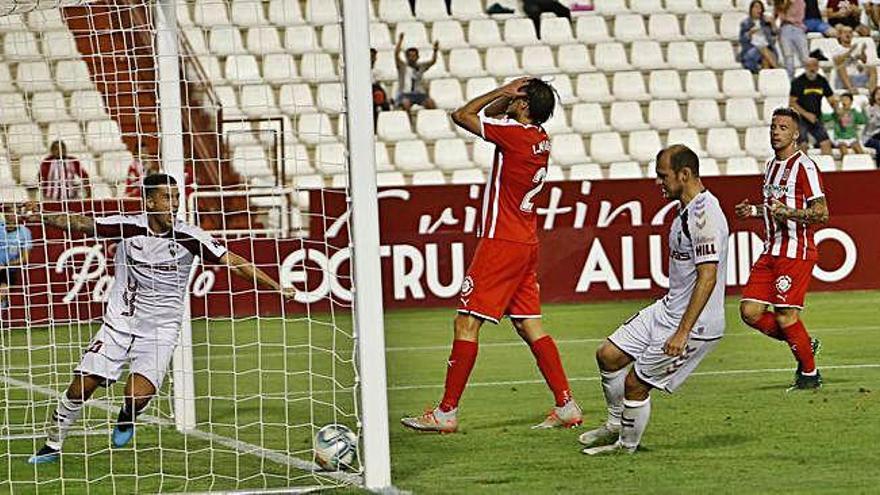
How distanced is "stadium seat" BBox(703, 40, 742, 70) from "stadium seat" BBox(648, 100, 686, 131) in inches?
49.2

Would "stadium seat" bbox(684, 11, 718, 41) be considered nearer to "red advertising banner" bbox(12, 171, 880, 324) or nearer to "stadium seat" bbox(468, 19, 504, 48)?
"stadium seat" bbox(468, 19, 504, 48)

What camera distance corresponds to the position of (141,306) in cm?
1021

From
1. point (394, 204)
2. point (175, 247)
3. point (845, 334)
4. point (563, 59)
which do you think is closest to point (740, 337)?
point (845, 334)

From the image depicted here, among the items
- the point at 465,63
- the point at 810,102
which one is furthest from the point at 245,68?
the point at 810,102

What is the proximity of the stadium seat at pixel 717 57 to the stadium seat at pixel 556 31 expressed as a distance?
6.98 feet

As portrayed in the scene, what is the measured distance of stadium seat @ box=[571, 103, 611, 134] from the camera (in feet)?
84.4

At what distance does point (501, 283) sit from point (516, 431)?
2.95 feet

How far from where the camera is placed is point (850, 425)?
10156 mm

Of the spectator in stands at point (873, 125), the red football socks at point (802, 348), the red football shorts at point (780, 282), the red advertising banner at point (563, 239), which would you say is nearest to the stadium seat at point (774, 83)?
the spectator in stands at point (873, 125)

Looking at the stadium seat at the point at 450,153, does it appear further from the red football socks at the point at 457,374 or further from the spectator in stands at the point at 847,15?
the red football socks at the point at 457,374

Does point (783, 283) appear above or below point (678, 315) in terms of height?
below

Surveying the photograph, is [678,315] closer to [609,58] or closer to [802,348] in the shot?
[802,348]

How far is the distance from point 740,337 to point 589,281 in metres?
4.34

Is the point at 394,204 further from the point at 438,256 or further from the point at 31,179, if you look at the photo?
the point at 31,179
